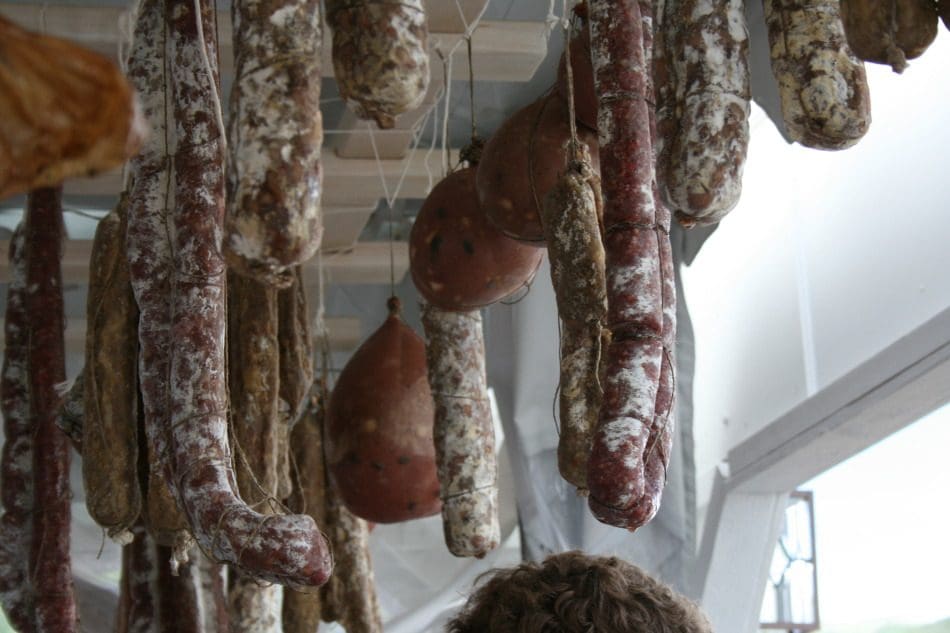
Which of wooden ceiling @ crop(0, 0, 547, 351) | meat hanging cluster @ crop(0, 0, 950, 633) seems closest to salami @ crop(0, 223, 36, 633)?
meat hanging cluster @ crop(0, 0, 950, 633)

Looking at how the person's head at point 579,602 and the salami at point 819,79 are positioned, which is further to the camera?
the person's head at point 579,602

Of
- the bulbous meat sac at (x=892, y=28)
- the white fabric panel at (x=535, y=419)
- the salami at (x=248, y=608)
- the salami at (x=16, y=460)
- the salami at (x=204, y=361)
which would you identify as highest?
the bulbous meat sac at (x=892, y=28)

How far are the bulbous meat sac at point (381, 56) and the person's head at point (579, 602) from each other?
0.54 meters

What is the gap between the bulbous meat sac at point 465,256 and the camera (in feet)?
5.62

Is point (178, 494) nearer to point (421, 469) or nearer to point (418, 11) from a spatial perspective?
point (418, 11)

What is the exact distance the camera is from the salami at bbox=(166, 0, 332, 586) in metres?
1.14

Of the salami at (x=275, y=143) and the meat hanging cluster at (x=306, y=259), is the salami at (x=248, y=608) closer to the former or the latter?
the meat hanging cluster at (x=306, y=259)

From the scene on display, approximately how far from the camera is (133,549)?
209 centimetres

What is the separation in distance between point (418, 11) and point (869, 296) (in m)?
1.79

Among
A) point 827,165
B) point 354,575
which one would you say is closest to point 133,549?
point 354,575

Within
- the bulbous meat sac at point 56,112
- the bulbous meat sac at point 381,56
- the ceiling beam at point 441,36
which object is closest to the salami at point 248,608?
the ceiling beam at point 441,36

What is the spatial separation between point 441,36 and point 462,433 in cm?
93

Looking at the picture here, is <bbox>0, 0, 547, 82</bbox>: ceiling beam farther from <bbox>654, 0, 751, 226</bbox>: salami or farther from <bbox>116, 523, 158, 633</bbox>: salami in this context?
<bbox>654, 0, 751, 226</bbox>: salami

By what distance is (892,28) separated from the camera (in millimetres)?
937
